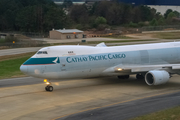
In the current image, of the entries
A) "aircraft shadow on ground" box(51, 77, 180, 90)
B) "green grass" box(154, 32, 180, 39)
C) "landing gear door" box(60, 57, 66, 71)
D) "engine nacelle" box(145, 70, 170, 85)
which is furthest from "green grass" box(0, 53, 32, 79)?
"green grass" box(154, 32, 180, 39)

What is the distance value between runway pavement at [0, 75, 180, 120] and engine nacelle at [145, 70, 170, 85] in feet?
2.54

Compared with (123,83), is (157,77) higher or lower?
higher

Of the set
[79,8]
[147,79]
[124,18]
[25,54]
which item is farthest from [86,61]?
[79,8]

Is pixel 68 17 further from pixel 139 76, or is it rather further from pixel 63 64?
pixel 63 64

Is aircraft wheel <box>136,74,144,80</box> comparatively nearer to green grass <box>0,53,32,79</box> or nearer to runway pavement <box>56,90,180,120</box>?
runway pavement <box>56,90,180,120</box>

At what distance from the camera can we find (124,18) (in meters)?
131

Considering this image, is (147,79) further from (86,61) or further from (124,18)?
Result: (124,18)

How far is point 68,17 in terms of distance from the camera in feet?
414

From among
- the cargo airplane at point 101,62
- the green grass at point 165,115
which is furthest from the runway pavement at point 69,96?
the cargo airplane at point 101,62

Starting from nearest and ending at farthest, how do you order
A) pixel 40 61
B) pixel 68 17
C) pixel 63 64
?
pixel 40 61, pixel 63 64, pixel 68 17

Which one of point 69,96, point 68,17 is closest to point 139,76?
point 69,96

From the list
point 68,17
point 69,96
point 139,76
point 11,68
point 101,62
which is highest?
point 68,17

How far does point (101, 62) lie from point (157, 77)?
18.1ft

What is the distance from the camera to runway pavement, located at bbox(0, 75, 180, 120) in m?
19.2
